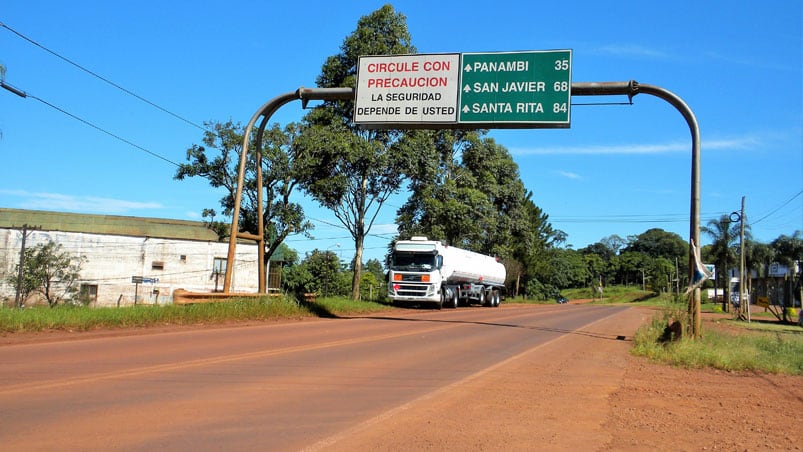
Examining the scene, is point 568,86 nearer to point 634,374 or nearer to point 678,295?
point 678,295

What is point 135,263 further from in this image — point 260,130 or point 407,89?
point 407,89

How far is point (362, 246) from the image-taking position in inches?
1291

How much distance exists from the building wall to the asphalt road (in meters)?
38.0

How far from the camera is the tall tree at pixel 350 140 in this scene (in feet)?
95.8

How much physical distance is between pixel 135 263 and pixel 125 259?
0.82 m

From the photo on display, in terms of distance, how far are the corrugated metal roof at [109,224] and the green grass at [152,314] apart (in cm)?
4004

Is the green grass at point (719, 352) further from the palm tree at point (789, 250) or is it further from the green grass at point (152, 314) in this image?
the palm tree at point (789, 250)

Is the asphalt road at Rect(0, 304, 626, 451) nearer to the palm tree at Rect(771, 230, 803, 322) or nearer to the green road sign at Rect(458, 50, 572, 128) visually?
the green road sign at Rect(458, 50, 572, 128)

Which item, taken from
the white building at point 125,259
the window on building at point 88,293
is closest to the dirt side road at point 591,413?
the window on building at point 88,293

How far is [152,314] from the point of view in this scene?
53.3ft

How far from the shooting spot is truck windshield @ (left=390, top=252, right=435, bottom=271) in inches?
1311

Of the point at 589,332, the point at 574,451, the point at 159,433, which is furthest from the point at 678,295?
the point at 159,433

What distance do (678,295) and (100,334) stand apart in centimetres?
1554

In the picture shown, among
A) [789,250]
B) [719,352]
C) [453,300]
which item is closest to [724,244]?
[789,250]
